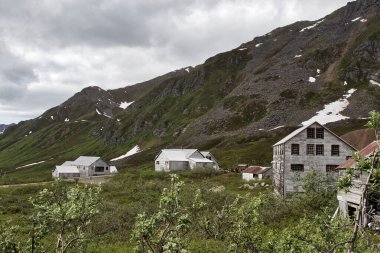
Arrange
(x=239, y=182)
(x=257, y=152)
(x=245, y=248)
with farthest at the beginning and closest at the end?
(x=257, y=152), (x=239, y=182), (x=245, y=248)

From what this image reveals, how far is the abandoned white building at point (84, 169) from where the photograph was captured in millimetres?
137788

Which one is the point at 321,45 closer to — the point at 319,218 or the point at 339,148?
the point at 339,148

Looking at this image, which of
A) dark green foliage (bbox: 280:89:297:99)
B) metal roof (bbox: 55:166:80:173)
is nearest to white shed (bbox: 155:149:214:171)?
metal roof (bbox: 55:166:80:173)

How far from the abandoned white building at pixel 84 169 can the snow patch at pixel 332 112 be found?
2830 inches

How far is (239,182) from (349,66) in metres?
112

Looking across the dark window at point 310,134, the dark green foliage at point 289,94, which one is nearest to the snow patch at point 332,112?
the dark green foliage at point 289,94

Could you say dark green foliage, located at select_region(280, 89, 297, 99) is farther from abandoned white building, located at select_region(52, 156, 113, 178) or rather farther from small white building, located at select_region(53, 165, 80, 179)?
small white building, located at select_region(53, 165, 80, 179)

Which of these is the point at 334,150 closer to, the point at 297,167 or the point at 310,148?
the point at 310,148

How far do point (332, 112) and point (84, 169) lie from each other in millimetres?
89087

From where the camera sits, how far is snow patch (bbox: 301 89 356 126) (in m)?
140

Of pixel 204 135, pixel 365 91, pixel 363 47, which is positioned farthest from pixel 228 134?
pixel 363 47

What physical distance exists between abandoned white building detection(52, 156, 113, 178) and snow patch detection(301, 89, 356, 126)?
236 ft

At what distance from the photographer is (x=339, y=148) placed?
62.8 m

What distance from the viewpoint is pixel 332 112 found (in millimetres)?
145875
